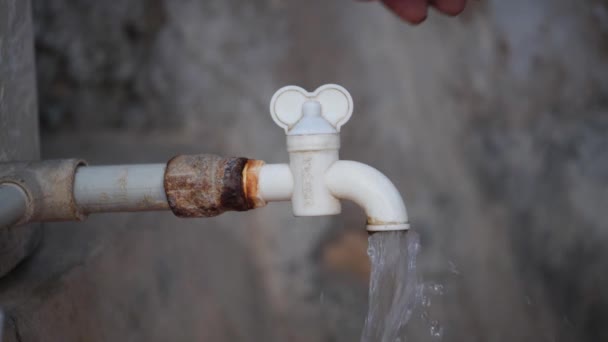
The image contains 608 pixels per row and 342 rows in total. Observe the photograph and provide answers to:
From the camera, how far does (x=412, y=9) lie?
1118 mm

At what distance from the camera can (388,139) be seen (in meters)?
1.82

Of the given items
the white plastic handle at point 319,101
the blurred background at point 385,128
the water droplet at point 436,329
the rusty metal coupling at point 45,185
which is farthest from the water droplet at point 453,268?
the rusty metal coupling at point 45,185

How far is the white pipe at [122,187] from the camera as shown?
89cm

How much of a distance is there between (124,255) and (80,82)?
0.58m

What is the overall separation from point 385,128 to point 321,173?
38.6 inches

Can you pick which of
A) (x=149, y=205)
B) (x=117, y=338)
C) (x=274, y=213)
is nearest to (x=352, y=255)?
(x=274, y=213)

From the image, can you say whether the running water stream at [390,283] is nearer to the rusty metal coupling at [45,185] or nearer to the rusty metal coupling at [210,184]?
the rusty metal coupling at [210,184]

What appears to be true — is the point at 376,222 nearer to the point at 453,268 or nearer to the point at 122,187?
the point at 122,187

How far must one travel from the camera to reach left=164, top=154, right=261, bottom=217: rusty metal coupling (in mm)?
868

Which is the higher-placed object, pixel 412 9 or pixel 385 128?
pixel 412 9

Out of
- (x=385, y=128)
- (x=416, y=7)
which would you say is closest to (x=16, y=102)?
(x=416, y=7)

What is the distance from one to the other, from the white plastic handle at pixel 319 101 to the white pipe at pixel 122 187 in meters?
0.15

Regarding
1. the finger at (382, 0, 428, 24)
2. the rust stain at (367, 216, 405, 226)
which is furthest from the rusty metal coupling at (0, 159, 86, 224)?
the finger at (382, 0, 428, 24)

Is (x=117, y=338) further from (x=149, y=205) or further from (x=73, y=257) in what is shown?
(x=149, y=205)
